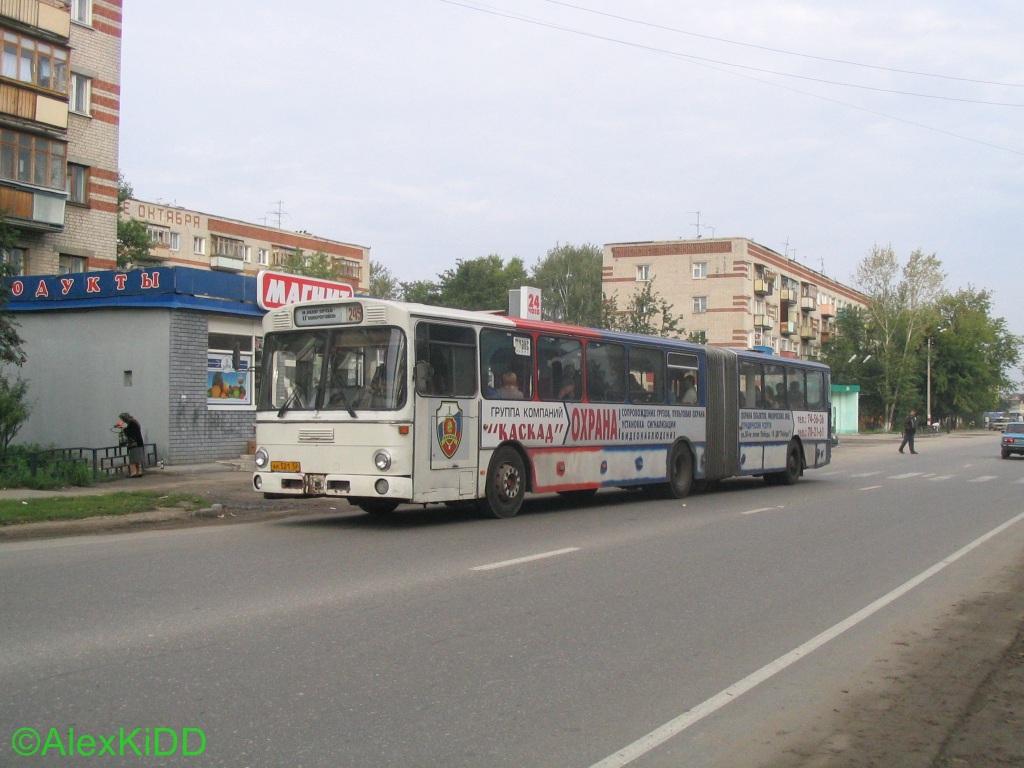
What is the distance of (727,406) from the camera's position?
21078mm

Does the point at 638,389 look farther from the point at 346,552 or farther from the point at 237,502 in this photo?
the point at 346,552

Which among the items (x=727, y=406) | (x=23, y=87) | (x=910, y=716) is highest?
(x=23, y=87)

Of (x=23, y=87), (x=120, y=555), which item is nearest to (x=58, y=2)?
(x=23, y=87)

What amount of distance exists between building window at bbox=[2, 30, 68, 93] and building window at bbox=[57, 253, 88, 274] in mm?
5349

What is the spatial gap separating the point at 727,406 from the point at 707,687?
15424 mm

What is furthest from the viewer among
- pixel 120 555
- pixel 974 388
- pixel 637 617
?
pixel 974 388

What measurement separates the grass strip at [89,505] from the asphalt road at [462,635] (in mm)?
1515

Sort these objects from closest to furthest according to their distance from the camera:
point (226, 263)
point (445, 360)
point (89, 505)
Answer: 1. point (445, 360)
2. point (89, 505)
3. point (226, 263)

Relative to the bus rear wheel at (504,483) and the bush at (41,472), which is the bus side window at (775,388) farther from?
the bush at (41,472)

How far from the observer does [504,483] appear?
14555 mm

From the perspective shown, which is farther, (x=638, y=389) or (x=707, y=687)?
(x=638, y=389)

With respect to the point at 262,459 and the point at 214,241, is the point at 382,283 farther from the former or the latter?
the point at 262,459

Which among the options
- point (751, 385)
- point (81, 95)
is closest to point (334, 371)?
point (751, 385)

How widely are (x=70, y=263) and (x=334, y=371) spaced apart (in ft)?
77.3
